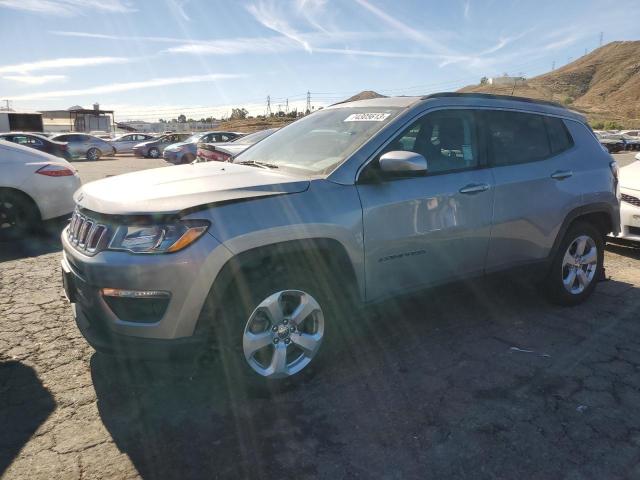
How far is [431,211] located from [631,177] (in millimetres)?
4903

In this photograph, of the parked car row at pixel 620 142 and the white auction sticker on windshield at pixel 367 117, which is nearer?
the white auction sticker on windshield at pixel 367 117

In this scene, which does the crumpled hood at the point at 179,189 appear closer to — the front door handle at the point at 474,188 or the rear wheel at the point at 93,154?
the front door handle at the point at 474,188

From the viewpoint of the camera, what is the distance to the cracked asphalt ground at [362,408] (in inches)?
97.0

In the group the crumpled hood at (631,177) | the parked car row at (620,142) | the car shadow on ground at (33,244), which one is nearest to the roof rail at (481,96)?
the crumpled hood at (631,177)

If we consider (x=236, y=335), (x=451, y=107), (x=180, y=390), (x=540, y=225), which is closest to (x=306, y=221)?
(x=236, y=335)

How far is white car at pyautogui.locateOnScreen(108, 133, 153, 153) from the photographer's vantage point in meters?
32.2

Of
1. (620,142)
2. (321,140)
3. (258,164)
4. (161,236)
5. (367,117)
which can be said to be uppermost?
(367,117)

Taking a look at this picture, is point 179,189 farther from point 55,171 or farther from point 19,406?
point 55,171

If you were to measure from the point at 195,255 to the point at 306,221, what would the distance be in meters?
0.68

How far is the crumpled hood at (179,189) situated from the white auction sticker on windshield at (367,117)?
2.53 feet

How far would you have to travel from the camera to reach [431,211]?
3428 mm

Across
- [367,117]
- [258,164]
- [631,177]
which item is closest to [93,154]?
[631,177]

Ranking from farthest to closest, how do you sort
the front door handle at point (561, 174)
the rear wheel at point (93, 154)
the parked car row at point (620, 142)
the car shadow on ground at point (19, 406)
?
1. the parked car row at point (620, 142)
2. the rear wheel at point (93, 154)
3. the front door handle at point (561, 174)
4. the car shadow on ground at point (19, 406)

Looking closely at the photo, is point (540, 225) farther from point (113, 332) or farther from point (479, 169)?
point (113, 332)
